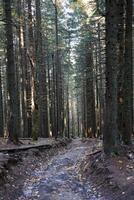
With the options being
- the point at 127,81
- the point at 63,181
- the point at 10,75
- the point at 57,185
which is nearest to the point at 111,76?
the point at 127,81

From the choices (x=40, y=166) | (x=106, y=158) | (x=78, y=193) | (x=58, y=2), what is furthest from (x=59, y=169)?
(x=58, y=2)

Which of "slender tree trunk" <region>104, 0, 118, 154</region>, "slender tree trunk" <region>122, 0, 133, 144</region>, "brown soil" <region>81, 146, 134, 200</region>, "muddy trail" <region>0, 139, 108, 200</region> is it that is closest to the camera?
"brown soil" <region>81, 146, 134, 200</region>

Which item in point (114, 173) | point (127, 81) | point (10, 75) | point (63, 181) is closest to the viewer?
point (114, 173)

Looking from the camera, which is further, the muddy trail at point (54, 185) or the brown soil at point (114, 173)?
the muddy trail at point (54, 185)

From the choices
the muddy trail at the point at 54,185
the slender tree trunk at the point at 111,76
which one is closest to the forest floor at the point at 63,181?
the muddy trail at the point at 54,185

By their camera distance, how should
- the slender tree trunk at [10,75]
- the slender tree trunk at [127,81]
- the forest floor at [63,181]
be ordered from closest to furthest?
the forest floor at [63,181]
the slender tree trunk at [127,81]
the slender tree trunk at [10,75]

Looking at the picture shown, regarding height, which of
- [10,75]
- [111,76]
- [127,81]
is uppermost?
[10,75]

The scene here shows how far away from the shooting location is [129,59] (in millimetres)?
15578

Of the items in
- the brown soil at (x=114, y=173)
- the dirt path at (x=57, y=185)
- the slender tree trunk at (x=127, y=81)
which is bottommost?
the dirt path at (x=57, y=185)

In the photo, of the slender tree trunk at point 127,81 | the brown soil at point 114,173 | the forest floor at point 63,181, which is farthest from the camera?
the slender tree trunk at point 127,81

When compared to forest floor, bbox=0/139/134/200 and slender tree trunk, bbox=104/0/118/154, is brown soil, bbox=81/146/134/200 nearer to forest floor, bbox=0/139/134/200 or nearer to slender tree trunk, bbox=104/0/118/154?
forest floor, bbox=0/139/134/200

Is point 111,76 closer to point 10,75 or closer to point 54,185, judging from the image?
point 54,185

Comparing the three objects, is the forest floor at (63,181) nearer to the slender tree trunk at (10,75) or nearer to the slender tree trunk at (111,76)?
the slender tree trunk at (111,76)

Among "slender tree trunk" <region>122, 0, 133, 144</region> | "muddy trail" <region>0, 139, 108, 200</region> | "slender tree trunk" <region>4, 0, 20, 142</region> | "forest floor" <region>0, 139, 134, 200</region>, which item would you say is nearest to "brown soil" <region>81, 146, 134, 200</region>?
"forest floor" <region>0, 139, 134, 200</region>
